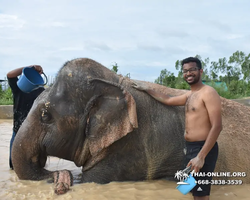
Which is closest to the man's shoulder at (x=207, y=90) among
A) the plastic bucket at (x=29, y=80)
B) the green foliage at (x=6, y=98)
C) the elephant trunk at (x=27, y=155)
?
the elephant trunk at (x=27, y=155)

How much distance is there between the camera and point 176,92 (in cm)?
414

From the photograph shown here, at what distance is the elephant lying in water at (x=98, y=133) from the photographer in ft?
11.8

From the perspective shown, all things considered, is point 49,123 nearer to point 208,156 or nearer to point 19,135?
point 19,135

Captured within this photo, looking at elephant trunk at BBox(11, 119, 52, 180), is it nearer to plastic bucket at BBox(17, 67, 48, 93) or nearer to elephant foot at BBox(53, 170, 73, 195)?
elephant foot at BBox(53, 170, 73, 195)

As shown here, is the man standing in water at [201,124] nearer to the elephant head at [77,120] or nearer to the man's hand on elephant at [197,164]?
the man's hand on elephant at [197,164]

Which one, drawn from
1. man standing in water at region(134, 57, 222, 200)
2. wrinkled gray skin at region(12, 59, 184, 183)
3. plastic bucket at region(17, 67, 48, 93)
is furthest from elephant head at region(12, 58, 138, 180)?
man standing in water at region(134, 57, 222, 200)

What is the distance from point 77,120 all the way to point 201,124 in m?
1.48

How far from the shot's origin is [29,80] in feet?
14.1

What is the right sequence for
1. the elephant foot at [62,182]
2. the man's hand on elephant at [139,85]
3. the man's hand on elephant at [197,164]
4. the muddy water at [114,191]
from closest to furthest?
the man's hand on elephant at [197,164]
the muddy water at [114,191]
the elephant foot at [62,182]
the man's hand on elephant at [139,85]

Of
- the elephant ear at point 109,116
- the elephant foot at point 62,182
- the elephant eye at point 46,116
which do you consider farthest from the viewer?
the elephant eye at point 46,116

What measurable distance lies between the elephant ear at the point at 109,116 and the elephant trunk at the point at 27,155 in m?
0.67

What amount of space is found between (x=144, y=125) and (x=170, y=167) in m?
0.60

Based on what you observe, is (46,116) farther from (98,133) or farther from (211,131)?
(211,131)

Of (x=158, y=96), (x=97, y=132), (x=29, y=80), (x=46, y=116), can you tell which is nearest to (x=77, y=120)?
(x=97, y=132)
